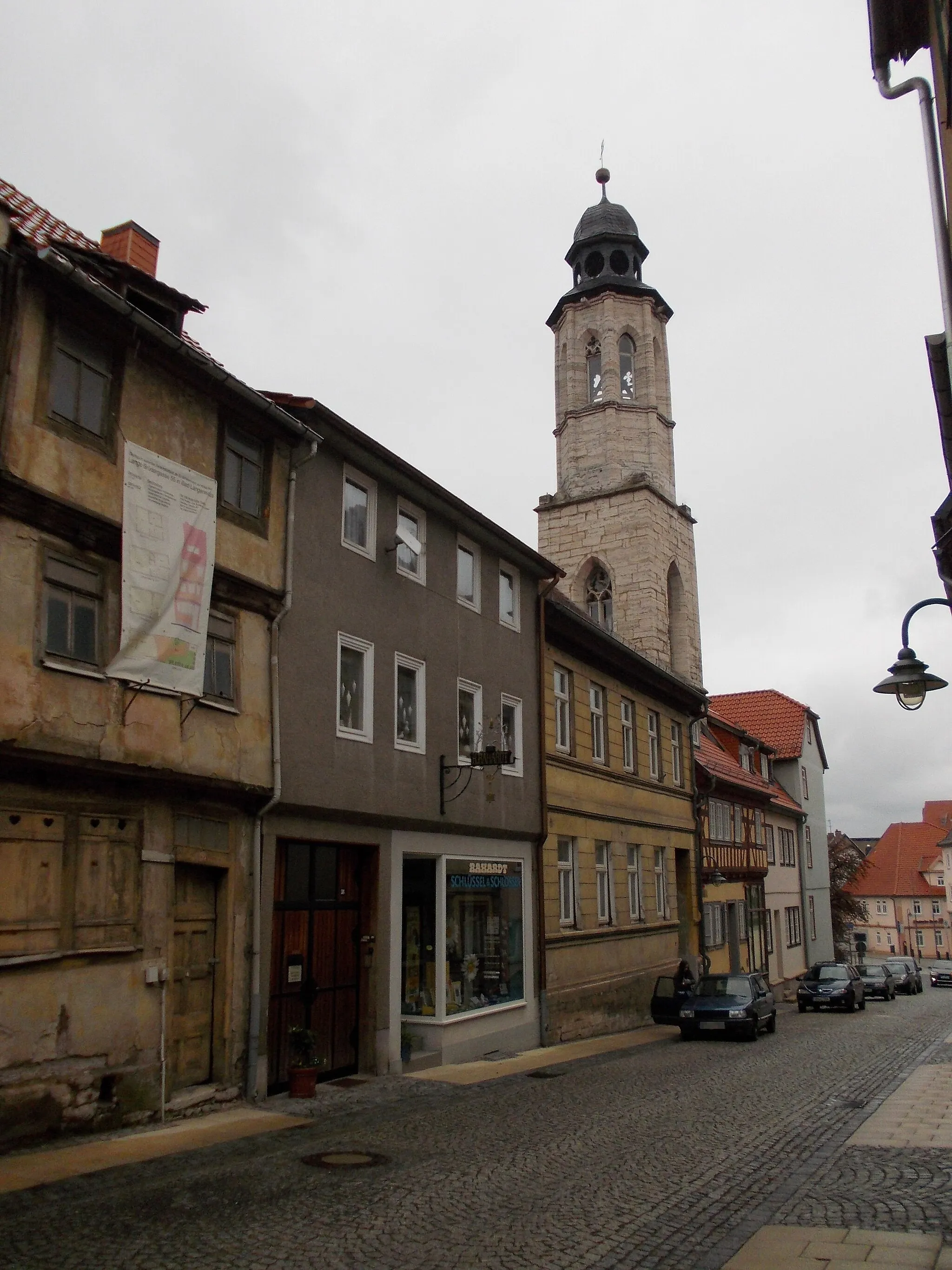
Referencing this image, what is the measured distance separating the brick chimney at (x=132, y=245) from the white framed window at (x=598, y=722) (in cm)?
1337

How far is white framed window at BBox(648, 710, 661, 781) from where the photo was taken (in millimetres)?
29312

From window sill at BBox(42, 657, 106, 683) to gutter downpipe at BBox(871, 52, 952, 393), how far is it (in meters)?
8.41

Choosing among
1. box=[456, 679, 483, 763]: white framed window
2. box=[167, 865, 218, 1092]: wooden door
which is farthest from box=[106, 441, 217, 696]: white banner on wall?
box=[456, 679, 483, 763]: white framed window

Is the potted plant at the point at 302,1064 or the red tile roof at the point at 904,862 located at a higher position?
the red tile roof at the point at 904,862

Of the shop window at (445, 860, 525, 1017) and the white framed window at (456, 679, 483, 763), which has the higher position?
the white framed window at (456, 679, 483, 763)

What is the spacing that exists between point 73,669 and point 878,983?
126 ft

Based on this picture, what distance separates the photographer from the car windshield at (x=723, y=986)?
2405 cm

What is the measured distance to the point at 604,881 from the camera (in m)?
25.3

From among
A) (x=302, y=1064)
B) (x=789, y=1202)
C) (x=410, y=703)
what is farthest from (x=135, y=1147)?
(x=410, y=703)

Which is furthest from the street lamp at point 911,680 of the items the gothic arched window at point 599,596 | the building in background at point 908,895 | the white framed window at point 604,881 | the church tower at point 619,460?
the building in background at point 908,895

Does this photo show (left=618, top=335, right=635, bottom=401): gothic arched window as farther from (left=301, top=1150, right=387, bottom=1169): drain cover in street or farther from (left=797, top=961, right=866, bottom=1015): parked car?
(left=301, top=1150, right=387, bottom=1169): drain cover in street

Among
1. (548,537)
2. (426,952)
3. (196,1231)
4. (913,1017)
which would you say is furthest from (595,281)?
(196,1231)

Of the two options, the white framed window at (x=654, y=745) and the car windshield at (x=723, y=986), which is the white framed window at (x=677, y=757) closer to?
the white framed window at (x=654, y=745)

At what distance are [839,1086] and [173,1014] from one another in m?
9.80
